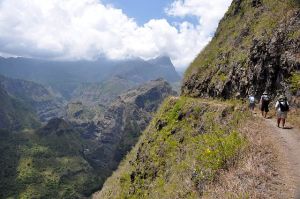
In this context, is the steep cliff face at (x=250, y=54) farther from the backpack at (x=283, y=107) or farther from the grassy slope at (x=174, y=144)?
the backpack at (x=283, y=107)

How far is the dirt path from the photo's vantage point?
1462 centimetres

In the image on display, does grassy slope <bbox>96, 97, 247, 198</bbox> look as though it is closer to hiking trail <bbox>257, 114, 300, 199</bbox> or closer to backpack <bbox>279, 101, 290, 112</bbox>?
hiking trail <bbox>257, 114, 300, 199</bbox>

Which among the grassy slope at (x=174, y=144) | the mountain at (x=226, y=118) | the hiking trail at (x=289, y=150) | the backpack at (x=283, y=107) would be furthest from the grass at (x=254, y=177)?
the backpack at (x=283, y=107)

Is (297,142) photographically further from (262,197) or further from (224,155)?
(262,197)

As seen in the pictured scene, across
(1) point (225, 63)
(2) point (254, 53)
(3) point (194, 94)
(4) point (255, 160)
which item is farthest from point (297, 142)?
(3) point (194, 94)

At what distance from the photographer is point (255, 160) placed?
52.4 ft

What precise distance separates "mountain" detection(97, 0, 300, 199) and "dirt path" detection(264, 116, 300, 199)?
503mm

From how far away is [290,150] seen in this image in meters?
18.5

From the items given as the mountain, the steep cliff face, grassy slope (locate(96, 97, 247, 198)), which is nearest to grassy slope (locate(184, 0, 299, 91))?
the steep cliff face

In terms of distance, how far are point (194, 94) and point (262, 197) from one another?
40610 mm

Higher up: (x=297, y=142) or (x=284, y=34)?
(x=284, y=34)

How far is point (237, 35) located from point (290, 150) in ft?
112

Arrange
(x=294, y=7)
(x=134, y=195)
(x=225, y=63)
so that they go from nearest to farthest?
1. (x=294, y=7)
2. (x=134, y=195)
3. (x=225, y=63)

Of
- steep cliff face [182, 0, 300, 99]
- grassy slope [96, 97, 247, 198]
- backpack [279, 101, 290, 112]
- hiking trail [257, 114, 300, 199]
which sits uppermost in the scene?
steep cliff face [182, 0, 300, 99]
